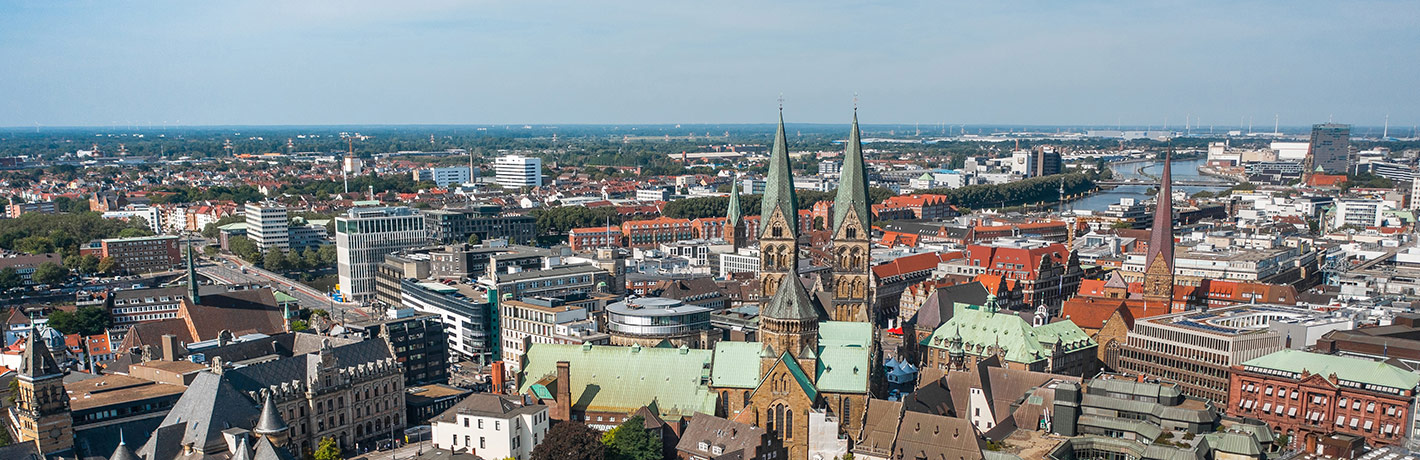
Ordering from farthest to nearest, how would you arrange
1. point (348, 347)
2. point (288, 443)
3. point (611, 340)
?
point (611, 340)
point (348, 347)
point (288, 443)

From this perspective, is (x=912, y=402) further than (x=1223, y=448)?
Yes

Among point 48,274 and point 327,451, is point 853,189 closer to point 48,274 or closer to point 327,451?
point 327,451

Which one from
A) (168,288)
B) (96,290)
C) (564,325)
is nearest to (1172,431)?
(564,325)

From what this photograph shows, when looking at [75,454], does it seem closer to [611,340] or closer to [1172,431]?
[611,340]

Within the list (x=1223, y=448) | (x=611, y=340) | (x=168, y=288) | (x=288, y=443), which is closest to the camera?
(x=1223, y=448)

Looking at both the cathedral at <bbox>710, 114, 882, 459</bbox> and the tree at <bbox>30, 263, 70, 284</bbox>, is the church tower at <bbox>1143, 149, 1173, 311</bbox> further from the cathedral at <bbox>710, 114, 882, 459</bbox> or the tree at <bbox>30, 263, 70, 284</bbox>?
the tree at <bbox>30, 263, 70, 284</bbox>

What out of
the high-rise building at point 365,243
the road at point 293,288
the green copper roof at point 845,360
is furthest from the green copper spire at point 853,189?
the high-rise building at point 365,243

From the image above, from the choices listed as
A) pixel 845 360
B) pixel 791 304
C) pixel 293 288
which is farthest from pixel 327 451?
pixel 293 288
